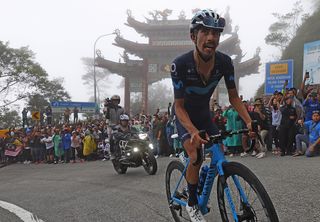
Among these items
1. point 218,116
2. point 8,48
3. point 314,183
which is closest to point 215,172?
point 314,183

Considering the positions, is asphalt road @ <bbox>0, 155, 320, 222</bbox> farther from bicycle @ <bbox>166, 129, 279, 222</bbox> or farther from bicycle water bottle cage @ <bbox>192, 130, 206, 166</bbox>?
bicycle water bottle cage @ <bbox>192, 130, 206, 166</bbox>

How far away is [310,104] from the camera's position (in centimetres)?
1078

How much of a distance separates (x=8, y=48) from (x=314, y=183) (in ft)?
116

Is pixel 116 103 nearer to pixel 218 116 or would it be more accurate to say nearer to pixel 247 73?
pixel 218 116

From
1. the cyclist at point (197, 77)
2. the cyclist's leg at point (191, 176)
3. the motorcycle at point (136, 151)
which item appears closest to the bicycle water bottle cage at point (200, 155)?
the cyclist at point (197, 77)

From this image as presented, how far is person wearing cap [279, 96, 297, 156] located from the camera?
10.9 metres

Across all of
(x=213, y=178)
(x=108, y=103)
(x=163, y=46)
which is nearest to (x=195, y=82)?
(x=213, y=178)

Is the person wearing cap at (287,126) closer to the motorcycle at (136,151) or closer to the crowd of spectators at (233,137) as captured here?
the crowd of spectators at (233,137)

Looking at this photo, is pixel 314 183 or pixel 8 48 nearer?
pixel 314 183

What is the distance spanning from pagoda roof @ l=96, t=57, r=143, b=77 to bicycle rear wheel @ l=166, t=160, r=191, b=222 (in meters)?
43.2

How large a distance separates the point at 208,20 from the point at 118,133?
6.96 metres

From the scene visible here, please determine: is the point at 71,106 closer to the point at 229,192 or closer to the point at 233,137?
the point at 233,137

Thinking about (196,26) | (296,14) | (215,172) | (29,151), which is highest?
(296,14)

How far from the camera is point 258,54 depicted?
46.8m
